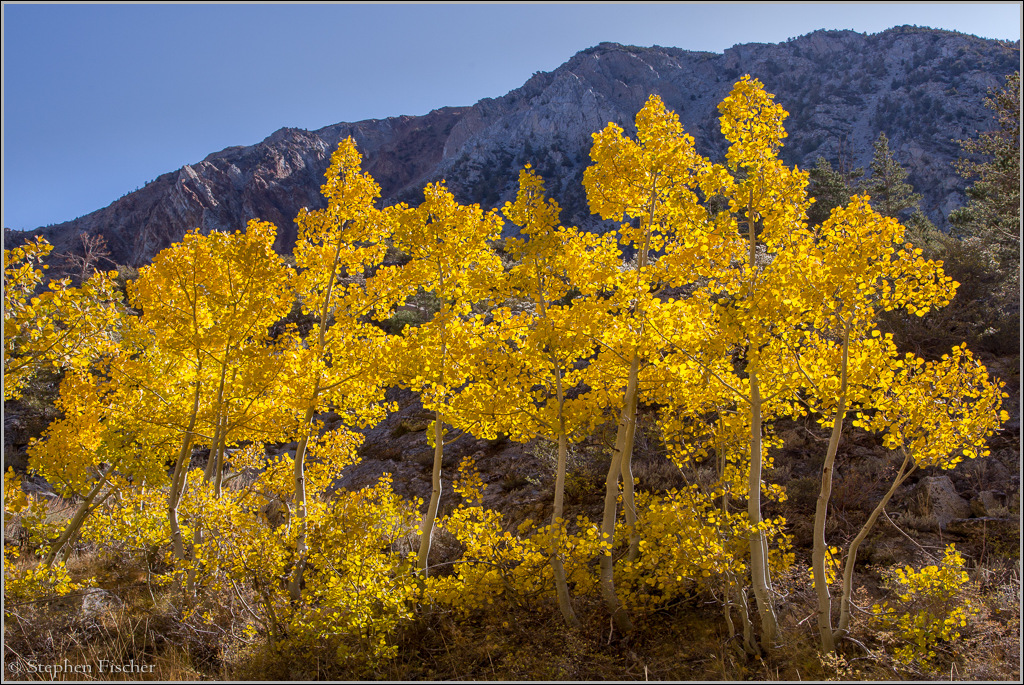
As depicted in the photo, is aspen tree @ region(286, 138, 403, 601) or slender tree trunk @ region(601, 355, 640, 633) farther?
aspen tree @ region(286, 138, 403, 601)

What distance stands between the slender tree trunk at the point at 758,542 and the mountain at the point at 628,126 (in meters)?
49.0

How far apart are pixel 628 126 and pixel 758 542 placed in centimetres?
7960

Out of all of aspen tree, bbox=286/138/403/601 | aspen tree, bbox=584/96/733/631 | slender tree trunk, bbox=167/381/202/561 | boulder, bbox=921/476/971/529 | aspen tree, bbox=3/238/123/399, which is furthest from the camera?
boulder, bbox=921/476/971/529

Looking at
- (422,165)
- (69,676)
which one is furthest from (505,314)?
(422,165)

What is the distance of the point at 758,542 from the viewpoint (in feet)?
16.6

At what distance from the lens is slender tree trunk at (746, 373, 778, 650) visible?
497cm

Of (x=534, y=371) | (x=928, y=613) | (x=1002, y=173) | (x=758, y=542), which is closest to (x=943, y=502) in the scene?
(x=928, y=613)

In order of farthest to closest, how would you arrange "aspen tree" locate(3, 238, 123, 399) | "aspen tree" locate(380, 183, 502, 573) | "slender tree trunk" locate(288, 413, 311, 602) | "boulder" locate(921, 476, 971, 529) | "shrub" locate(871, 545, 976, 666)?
"boulder" locate(921, 476, 971, 529), "aspen tree" locate(380, 183, 502, 573), "slender tree trunk" locate(288, 413, 311, 602), "shrub" locate(871, 545, 976, 666), "aspen tree" locate(3, 238, 123, 399)

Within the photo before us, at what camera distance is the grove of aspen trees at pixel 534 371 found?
471cm

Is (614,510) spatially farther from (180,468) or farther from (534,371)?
(180,468)

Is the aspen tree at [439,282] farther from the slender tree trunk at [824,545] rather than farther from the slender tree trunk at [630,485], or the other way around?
the slender tree trunk at [824,545]

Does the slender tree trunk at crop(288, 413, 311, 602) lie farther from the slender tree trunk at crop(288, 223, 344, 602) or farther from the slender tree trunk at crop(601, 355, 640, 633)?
the slender tree trunk at crop(601, 355, 640, 633)

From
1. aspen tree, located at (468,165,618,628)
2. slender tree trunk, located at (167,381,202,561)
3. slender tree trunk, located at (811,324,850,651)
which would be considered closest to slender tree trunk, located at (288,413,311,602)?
slender tree trunk, located at (167,381,202,561)

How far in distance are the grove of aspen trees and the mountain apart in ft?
156
